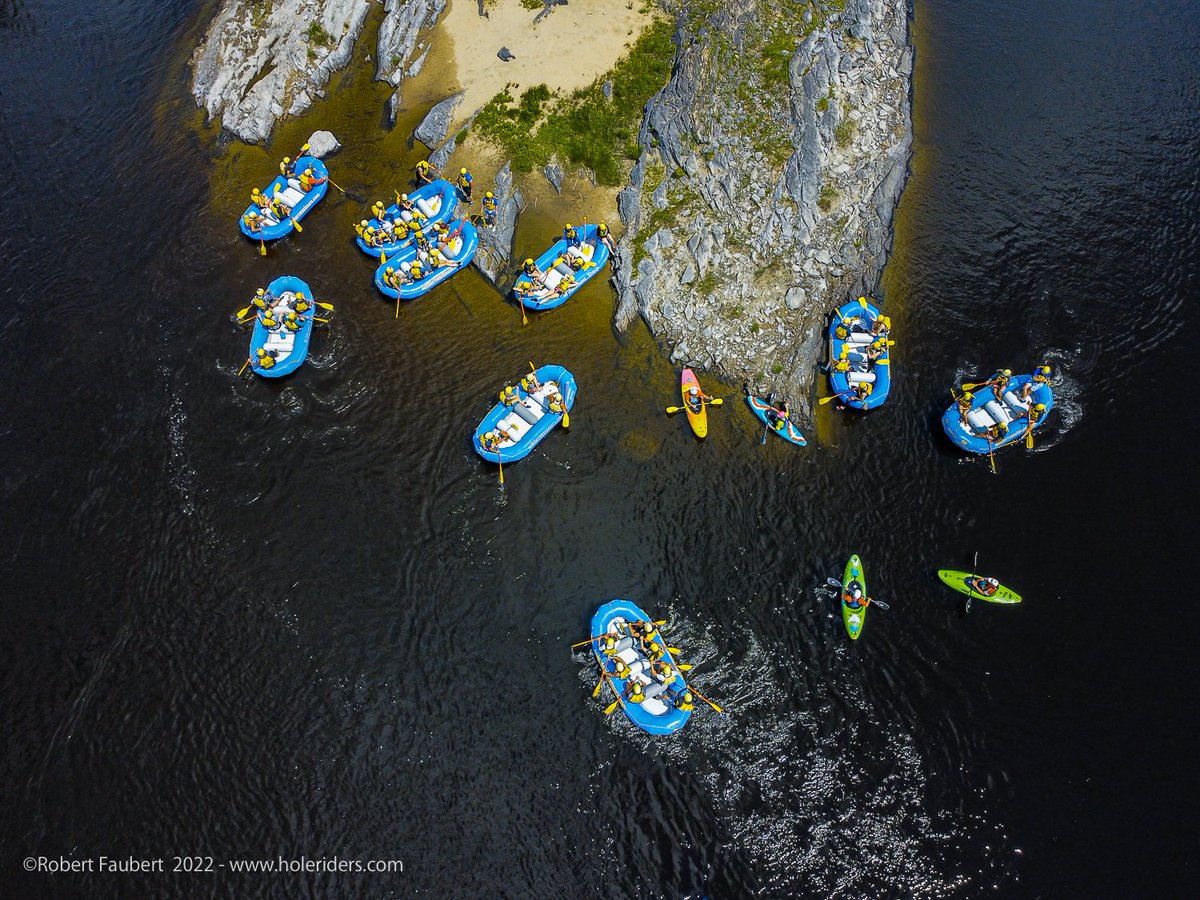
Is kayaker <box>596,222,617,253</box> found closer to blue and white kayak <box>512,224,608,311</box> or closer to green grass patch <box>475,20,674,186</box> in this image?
blue and white kayak <box>512,224,608,311</box>

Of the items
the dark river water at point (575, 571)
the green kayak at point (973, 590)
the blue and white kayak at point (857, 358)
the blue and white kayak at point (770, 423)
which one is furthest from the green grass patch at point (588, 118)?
the green kayak at point (973, 590)

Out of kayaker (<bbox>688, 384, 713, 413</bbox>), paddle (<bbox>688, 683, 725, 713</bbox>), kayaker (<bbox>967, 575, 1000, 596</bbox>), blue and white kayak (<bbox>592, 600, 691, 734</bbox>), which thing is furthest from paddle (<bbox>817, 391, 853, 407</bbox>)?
paddle (<bbox>688, 683, 725, 713</bbox>)

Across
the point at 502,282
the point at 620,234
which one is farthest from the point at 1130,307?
the point at 502,282

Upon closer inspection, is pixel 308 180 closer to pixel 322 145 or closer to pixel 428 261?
pixel 322 145

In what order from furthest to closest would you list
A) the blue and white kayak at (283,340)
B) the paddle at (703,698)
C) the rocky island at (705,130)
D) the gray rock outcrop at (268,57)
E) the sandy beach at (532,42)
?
1. the gray rock outcrop at (268,57)
2. the sandy beach at (532,42)
3. the rocky island at (705,130)
4. the blue and white kayak at (283,340)
5. the paddle at (703,698)

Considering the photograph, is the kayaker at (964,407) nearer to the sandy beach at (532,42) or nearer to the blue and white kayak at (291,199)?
the sandy beach at (532,42)

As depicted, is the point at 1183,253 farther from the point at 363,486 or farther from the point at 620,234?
the point at 363,486
